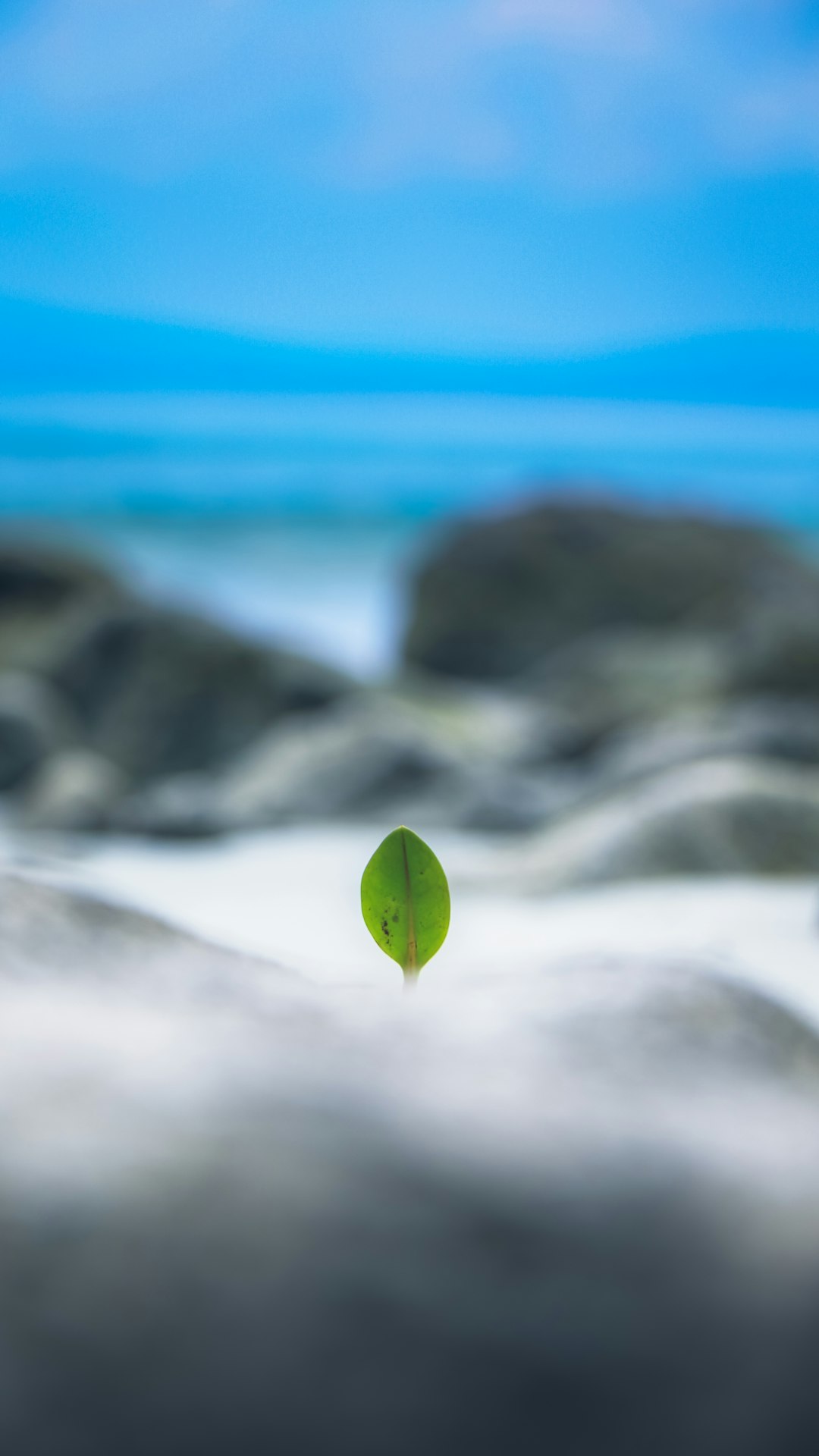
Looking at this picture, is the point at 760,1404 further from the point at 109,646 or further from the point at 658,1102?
the point at 109,646

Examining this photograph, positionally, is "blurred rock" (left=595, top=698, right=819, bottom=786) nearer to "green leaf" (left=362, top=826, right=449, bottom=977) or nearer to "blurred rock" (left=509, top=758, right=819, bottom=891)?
"blurred rock" (left=509, top=758, right=819, bottom=891)

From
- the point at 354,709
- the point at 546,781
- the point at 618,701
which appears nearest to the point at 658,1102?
the point at 546,781

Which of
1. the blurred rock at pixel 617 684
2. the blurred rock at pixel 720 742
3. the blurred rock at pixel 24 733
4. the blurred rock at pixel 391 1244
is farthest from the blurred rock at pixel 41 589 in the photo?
the blurred rock at pixel 391 1244

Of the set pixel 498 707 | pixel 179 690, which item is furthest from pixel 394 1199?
pixel 498 707

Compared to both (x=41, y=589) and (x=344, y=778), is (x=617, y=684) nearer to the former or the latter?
(x=344, y=778)

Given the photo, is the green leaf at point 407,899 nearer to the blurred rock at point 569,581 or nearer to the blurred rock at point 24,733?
the blurred rock at point 24,733

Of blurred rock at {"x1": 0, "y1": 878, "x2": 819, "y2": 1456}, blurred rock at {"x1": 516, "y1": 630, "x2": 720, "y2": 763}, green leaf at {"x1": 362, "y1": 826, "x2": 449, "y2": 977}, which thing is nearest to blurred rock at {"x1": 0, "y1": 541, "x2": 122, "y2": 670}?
blurred rock at {"x1": 516, "y1": 630, "x2": 720, "y2": 763}
